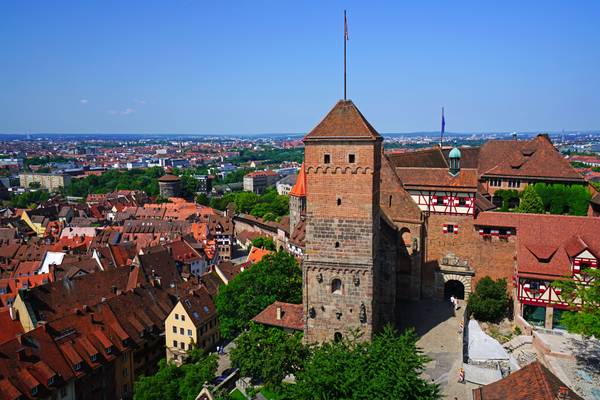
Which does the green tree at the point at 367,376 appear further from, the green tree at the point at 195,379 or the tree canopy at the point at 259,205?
the tree canopy at the point at 259,205

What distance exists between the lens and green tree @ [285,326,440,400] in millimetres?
21125

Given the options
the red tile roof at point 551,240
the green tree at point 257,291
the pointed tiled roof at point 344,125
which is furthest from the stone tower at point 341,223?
the red tile roof at point 551,240

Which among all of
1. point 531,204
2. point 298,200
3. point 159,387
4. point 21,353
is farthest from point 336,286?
point 298,200

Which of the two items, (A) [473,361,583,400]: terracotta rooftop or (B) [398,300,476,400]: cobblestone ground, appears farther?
(B) [398,300,476,400]: cobblestone ground

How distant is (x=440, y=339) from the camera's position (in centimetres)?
3419

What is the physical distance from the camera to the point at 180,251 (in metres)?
72.8

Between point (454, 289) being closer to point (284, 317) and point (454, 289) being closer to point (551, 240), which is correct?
point (551, 240)

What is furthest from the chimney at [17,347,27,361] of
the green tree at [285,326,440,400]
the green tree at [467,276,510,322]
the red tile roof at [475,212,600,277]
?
the red tile roof at [475,212,600,277]

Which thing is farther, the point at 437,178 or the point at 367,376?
the point at 437,178

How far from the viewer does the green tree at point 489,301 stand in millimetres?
39125

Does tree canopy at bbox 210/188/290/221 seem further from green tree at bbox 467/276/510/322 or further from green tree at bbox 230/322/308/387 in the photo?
green tree at bbox 230/322/308/387

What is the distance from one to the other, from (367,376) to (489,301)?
20.6m

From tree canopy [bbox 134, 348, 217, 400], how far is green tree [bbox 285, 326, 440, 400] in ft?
32.3

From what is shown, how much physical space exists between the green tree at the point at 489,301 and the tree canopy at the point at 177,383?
20.0m
